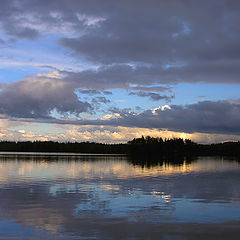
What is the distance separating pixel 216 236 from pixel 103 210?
877cm

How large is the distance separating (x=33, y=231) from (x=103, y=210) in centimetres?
660

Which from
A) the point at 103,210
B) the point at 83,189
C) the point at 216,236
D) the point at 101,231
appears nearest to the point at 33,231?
the point at 101,231

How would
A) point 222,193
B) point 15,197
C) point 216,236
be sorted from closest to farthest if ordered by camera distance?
point 216,236
point 15,197
point 222,193

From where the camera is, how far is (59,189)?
34.8m

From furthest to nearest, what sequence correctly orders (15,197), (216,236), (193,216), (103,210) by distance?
(15,197) < (103,210) < (193,216) < (216,236)

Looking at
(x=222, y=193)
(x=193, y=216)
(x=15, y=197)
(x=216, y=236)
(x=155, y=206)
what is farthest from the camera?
(x=222, y=193)

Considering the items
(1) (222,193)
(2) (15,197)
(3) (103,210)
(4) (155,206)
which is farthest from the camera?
(1) (222,193)

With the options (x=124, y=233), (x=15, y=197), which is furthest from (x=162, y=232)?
(x=15, y=197)

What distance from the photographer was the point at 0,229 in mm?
17656

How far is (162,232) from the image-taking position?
17500 millimetres

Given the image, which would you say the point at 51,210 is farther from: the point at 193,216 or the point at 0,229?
the point at 193,216

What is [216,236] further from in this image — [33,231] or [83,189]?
[83,189]

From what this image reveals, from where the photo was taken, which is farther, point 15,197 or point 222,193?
point 222,193

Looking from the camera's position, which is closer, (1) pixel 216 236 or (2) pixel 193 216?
(1) pixel 216 236
